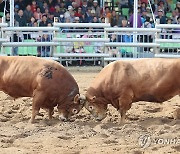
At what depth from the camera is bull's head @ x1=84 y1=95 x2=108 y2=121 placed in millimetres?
9445

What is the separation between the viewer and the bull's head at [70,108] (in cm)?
938

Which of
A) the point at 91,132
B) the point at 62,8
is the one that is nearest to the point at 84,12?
the point at 62,8

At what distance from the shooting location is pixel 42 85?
30.3 feet

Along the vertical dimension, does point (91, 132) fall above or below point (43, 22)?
below

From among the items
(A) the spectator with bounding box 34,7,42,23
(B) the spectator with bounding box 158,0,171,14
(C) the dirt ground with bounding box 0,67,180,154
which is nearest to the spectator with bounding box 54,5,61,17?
(A) the spectator with bounding box 34,7,42,23

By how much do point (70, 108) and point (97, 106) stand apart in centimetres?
46

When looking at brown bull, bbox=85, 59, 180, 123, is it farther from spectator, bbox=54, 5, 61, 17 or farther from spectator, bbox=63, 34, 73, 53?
spectator, bbox=54, 5, 61, 17

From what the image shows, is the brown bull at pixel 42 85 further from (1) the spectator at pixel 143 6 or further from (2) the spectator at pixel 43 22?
(1) the spectator at pixel 143 6

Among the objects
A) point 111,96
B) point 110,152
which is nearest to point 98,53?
point 111,96

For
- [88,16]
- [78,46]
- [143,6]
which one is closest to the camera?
[78,46]

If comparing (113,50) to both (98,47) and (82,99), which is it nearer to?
(98,47)

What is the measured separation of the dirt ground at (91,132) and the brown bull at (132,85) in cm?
33

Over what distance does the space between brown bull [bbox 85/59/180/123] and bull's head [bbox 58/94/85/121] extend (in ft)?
0.51

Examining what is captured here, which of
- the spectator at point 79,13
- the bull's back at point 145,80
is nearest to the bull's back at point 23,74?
the bull's back at point 145,80
